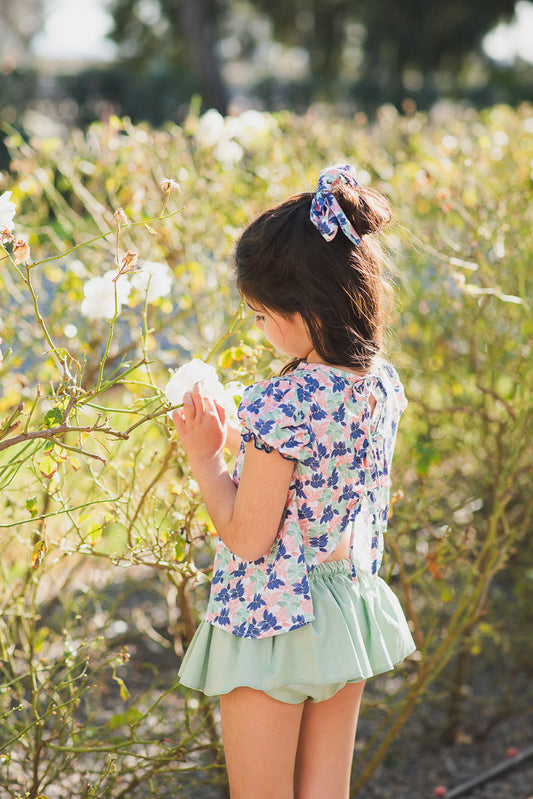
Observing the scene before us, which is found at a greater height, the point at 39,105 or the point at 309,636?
the point at 39,105

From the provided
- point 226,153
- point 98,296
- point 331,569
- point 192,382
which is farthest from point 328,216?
point 226,153

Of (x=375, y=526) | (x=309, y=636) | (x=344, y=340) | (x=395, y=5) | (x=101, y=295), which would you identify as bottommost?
(x=309, y=636)

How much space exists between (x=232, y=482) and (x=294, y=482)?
0.34 feet

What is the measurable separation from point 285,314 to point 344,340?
0.36 ft

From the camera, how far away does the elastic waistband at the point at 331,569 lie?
144cm

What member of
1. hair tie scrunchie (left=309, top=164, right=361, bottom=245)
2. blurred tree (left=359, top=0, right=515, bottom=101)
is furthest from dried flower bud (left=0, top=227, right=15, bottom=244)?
blurred tree (left=359, top=0, right=515, bottom=101)

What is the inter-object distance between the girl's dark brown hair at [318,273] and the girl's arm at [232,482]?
0.67 ft

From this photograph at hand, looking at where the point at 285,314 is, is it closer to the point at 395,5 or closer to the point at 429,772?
the point at 429,772

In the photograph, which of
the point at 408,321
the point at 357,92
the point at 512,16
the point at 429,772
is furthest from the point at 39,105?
the point at 429,772

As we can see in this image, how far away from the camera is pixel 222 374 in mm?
1898

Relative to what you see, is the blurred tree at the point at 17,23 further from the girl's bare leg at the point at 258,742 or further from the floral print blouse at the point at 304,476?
the girl's bare leg at the point at 258,742

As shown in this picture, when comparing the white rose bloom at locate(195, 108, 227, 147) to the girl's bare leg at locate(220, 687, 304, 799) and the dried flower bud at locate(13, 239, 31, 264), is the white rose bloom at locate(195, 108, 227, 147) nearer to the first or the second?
the dried flower bud at locate(13, 239, 31, 264)

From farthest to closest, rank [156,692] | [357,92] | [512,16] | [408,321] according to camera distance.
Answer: [357,92]
[512,16]
[408,321]
[156,692]

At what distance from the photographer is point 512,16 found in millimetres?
19641
